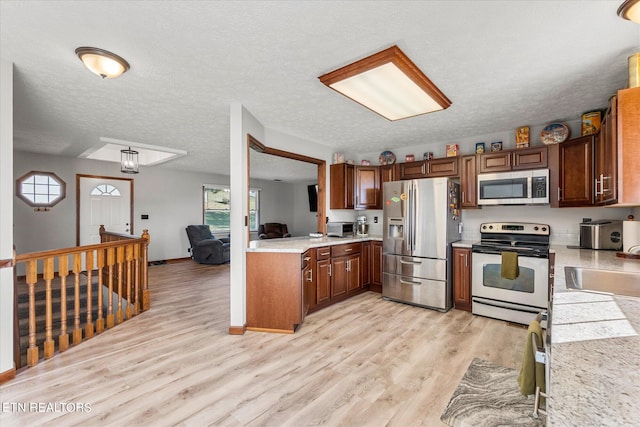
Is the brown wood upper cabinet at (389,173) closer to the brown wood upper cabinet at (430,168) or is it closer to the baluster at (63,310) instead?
the brown wood upper cabinet at (430,168)

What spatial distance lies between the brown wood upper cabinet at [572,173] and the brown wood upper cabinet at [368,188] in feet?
7.27

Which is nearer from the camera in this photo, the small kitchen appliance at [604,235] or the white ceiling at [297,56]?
the white ceiling at [297,56]

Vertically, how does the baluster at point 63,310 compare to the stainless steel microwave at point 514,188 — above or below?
below

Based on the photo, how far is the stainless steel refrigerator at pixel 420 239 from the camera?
3.67 meters

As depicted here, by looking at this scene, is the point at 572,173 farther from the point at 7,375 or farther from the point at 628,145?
the point at 7,375

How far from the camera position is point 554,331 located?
0.91 m

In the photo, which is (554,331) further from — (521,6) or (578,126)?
Answer: (578,126)

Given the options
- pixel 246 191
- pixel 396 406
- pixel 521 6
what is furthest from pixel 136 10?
pixel 396 406

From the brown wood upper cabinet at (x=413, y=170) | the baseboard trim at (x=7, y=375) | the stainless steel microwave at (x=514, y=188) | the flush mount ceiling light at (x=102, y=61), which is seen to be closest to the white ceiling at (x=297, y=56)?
the flush mount ceiling light at (x=102, y=61)

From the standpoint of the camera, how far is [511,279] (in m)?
3.23

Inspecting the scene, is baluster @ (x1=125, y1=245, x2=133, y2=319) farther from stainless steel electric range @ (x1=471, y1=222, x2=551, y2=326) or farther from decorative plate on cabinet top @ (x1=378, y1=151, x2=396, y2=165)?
stainless steel electric range @ (x1=471, y1=222, x2=551, y2=326)

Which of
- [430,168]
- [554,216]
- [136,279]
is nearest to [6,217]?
[136,279]

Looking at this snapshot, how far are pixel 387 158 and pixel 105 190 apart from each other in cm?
592

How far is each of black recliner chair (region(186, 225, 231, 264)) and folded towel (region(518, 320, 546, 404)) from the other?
20.7 ft
